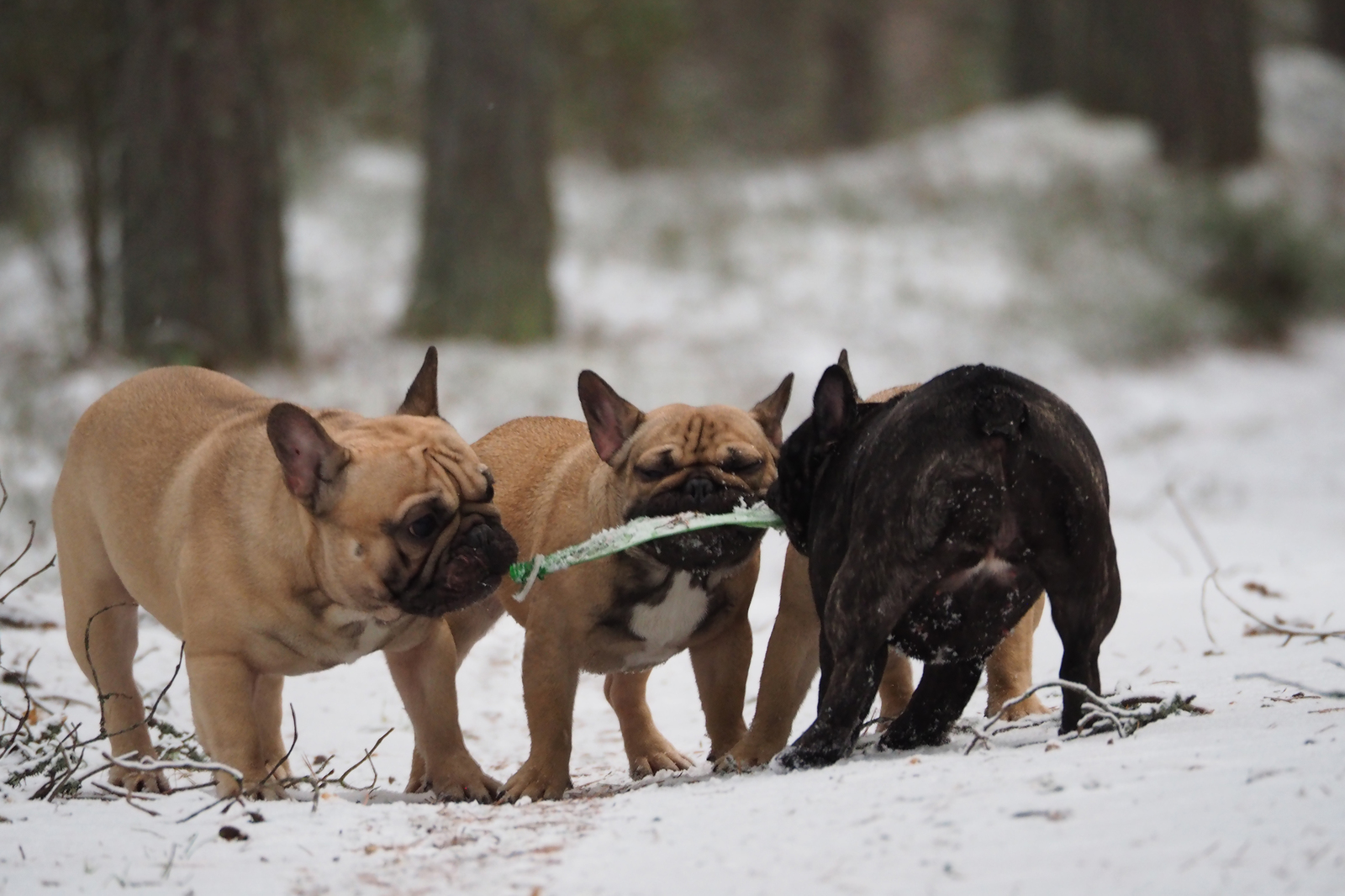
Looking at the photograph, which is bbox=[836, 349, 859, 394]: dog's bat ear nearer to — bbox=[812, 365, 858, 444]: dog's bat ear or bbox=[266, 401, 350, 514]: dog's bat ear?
bbox=[812, 365, 858, 444]: dog's bat ear

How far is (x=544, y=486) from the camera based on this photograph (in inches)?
228

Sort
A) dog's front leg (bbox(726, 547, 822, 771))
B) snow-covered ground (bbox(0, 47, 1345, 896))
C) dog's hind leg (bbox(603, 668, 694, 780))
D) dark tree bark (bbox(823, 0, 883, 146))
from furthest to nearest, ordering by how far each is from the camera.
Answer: dark tree bark (bbox(823, 0, 883, 146)) < dog's hind leg (bbox(603, 668, 694, 780)) < dog's front leg (bbox(726, 547, 822, 771)) < snow-covered ground (bbox(0, 47, 1345, 896))

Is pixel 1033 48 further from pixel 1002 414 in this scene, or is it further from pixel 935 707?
pixel 1002 414

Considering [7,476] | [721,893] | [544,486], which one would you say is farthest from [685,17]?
[721,893]

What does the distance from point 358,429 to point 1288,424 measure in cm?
1177

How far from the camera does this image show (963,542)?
390 cm

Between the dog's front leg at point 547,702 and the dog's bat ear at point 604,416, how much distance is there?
689 millimetres

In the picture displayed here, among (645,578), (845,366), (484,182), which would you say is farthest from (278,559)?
(484,182)

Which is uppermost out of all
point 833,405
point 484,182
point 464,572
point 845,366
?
point 484,182

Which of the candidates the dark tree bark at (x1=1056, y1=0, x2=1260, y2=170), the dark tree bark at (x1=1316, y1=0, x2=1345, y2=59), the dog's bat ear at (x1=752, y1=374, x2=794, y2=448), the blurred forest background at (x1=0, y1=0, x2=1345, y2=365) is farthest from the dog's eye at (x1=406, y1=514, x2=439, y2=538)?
the dark tree bark at (x1=1316, y1=0, x2=1345, y2=59)

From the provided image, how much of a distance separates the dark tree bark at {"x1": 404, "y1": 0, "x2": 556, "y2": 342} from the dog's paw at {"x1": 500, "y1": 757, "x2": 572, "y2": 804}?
9.40 meters

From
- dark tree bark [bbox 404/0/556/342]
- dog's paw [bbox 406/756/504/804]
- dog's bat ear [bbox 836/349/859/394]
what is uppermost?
dark tree bark [bbox 404/0/556/342]

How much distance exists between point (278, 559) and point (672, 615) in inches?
54.0

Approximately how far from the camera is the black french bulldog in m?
3.90
